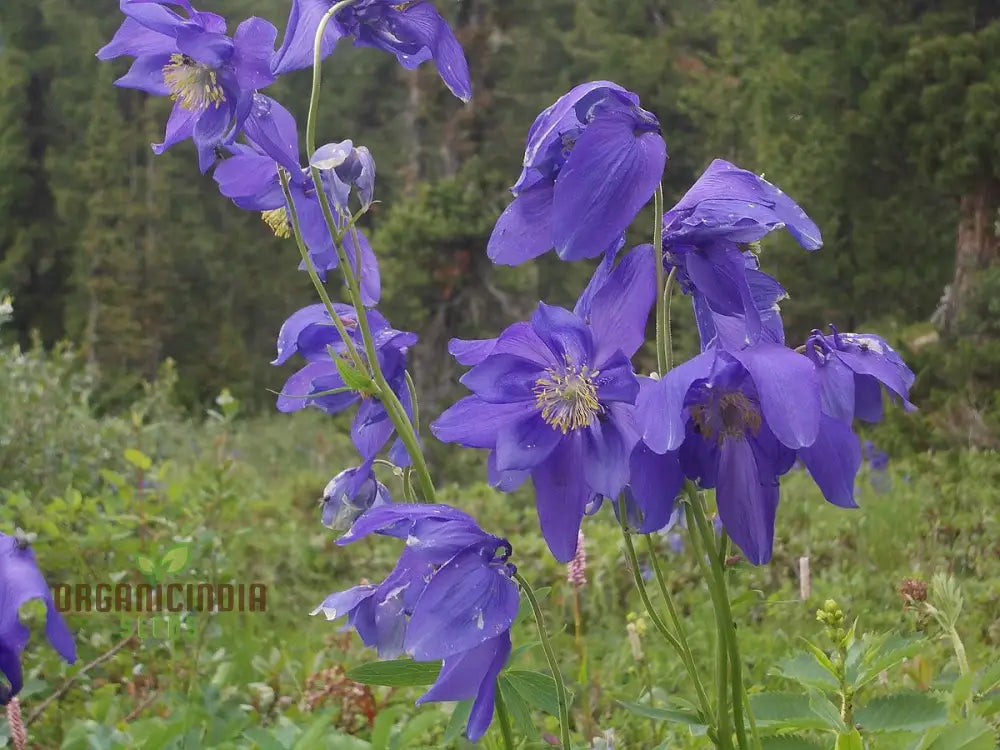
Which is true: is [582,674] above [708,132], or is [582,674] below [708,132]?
above

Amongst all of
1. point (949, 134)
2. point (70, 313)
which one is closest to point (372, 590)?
point (949, 134)

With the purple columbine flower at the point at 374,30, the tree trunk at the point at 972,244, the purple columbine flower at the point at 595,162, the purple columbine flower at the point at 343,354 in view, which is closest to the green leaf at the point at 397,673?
the purple columbine flower at the point at 343,354

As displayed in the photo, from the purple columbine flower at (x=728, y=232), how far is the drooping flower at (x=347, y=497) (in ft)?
1.49

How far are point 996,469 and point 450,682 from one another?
4.30 meters

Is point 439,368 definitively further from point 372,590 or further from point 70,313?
point 70,313

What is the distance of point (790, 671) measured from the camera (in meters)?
1.08

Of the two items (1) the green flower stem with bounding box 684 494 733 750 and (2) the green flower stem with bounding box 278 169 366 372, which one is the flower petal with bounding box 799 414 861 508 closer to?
(1) the green flower stem with bounding box 684 494 733 750

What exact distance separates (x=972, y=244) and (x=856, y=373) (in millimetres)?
5475

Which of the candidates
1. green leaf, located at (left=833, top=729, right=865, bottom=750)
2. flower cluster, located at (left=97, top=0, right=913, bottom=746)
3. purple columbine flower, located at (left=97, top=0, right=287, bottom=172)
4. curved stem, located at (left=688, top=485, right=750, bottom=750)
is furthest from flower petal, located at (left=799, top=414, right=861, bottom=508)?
purple columbine flower, located at (left=97, top=0, right=287, bottom=172)

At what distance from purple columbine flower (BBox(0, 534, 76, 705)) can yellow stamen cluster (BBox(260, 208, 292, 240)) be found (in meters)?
0.45

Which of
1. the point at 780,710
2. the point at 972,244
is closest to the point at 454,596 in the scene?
the point at 780,710

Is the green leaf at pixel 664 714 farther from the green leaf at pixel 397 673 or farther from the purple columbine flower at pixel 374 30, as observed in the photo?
the purple columbine flower at pixel 374 30

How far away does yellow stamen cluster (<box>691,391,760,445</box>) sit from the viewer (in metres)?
0.79

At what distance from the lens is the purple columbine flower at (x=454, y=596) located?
0.80 m
